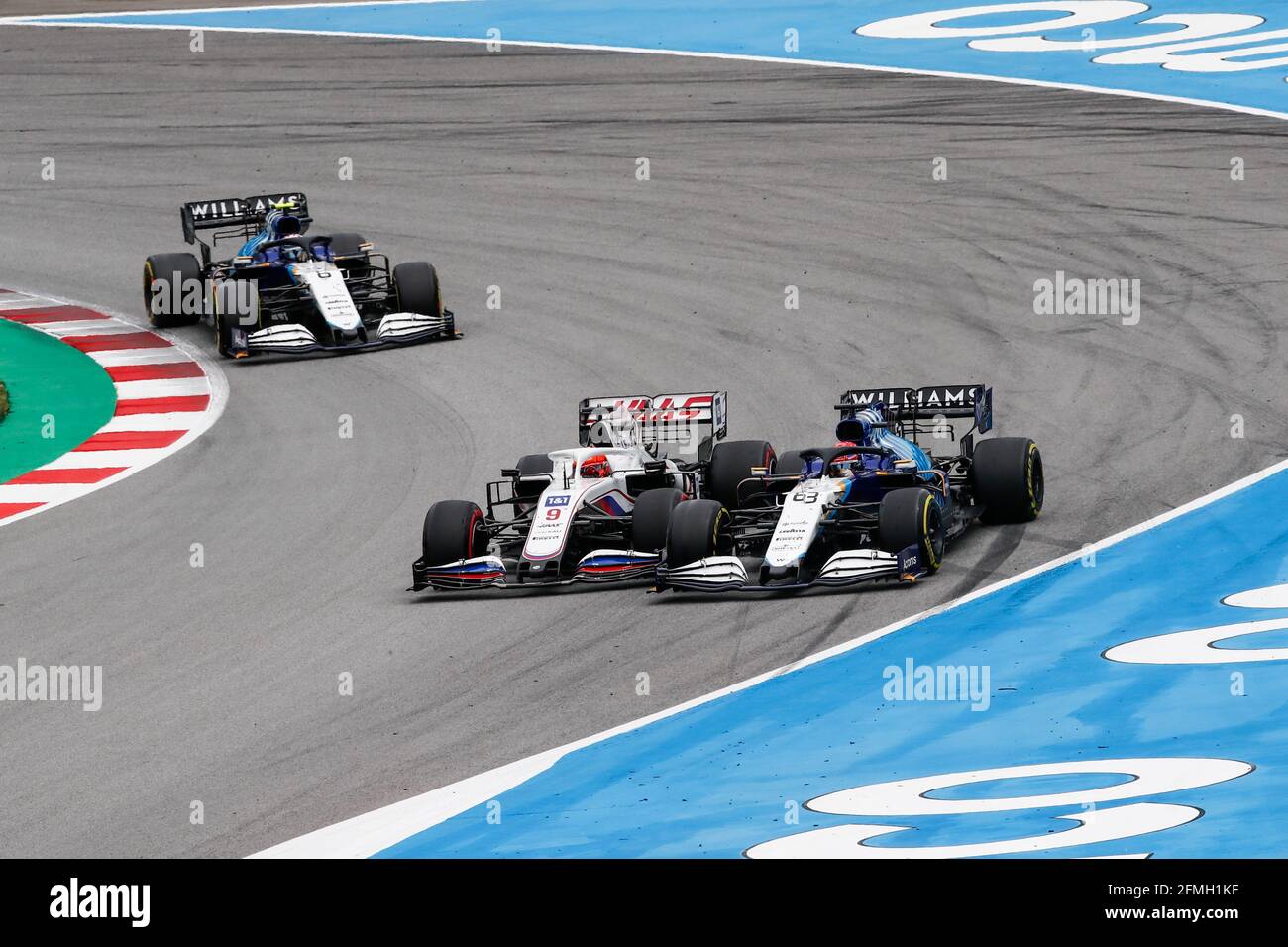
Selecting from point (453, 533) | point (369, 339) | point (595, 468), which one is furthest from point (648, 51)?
point (453, 533)

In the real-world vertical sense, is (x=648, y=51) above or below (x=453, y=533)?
above

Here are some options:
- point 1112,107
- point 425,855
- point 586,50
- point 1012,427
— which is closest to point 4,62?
point 586,50

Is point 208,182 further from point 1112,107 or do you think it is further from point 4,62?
point 1112,107

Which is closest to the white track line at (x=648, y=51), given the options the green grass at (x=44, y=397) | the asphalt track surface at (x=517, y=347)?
the asphalt track surface at (x=517, y=347)

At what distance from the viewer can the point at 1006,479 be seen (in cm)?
1531

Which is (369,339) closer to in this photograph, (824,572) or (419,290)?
(419,290)

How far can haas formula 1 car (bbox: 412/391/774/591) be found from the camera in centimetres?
1462

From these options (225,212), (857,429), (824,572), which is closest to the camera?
(824,572)

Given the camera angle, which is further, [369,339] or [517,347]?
[369,339]

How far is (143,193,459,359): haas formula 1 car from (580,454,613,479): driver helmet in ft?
24.4

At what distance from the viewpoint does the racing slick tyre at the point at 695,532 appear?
1420 cm

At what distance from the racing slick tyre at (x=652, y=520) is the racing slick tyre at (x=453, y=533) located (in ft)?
3.67

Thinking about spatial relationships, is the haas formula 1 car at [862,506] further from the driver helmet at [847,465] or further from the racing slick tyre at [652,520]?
the racing slick tyre at [652,520]

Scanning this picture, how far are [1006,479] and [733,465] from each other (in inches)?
79.6
